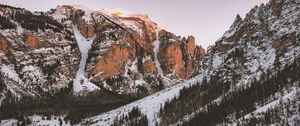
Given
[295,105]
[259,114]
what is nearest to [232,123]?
[259,114]

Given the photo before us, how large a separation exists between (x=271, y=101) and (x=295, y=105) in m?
21.7

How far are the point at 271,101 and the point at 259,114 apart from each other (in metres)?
15.3

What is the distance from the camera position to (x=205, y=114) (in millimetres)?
195875

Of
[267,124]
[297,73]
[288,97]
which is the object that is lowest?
[267,124]

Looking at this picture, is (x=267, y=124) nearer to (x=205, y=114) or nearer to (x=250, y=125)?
(x=250, y=125)

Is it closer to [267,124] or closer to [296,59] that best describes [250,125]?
[267,124]

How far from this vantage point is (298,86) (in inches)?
6334

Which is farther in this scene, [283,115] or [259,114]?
[259,114]

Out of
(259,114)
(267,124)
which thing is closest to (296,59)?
(259,114)

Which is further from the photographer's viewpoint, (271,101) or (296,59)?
(296,59)

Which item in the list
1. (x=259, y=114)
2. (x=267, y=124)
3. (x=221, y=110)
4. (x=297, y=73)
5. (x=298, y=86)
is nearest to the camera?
(x=267, y=124)

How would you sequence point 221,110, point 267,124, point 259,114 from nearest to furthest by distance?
point 267,124, point 259,114, point 221,110

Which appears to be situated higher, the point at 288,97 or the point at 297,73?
the point at 297,73

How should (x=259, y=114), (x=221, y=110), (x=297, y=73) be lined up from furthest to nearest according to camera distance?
(x=221, y=110) < (x=297, y=73) < (x=259, y=114)
